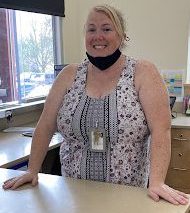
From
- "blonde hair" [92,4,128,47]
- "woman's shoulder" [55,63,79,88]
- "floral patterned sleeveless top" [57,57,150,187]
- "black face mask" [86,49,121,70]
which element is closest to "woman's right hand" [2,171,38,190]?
"floral patterned sleeveless top" [57,57,150,187]

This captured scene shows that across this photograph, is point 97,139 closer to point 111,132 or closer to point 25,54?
point 111,132

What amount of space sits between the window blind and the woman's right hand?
→ 1.82m

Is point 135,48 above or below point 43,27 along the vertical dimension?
below

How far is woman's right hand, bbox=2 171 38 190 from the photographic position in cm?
144

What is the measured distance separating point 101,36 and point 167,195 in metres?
0.73

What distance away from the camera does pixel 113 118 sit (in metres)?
1.52

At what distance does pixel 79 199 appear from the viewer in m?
1.30

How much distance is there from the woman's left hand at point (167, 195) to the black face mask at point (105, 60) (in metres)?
0.60

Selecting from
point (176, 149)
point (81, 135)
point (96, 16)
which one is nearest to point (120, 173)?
point (81, 135)

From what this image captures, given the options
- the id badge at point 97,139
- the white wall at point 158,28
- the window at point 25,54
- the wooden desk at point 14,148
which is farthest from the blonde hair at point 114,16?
the white wall at point 158,28

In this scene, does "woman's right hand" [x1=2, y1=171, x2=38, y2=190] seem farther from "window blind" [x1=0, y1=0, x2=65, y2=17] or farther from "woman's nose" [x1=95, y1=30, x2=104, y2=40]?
"window blind" [x1=0, y1=0, x2=65, y2=17]

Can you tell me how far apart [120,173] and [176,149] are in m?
1.61

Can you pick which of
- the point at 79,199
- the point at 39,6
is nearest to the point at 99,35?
the point at 79,199

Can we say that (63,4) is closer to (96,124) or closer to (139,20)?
(139,20)
